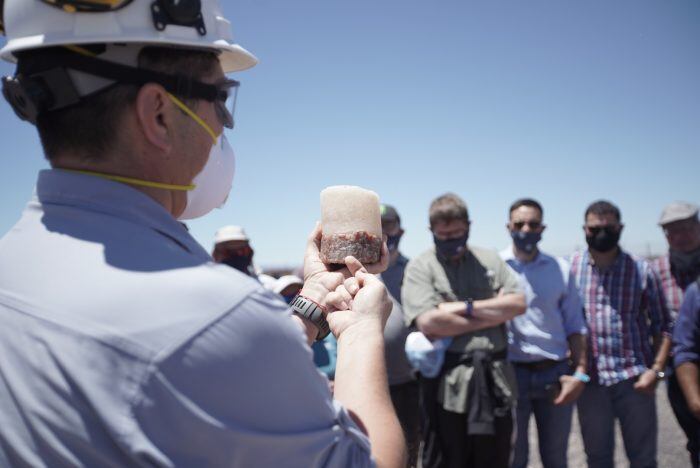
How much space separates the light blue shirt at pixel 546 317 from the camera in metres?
4.88

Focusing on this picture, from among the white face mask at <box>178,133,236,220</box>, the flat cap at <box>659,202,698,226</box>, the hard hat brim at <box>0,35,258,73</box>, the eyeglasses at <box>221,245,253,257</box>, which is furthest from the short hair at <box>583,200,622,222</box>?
the hard hat brim at <box>0,35,258,73</box>

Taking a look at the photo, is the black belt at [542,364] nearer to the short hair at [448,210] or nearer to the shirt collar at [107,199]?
the short hair at [448,210]

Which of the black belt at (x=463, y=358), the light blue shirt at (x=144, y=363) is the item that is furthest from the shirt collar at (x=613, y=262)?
the light blue shirt at (x=144, y=363)

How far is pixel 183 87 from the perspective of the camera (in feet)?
4.30

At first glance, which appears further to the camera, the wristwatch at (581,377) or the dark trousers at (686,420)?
the wristwatch at (581,377)

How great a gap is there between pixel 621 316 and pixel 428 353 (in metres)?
2.19

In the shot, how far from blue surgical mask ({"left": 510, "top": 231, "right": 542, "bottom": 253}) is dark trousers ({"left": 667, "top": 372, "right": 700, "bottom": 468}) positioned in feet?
5.92

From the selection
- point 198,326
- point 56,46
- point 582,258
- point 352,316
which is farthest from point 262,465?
point 582,258

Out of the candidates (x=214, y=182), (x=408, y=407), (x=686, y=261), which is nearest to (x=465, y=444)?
(x=408, y=407)

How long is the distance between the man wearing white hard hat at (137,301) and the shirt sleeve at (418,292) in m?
3.16

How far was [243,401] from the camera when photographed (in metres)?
0.95

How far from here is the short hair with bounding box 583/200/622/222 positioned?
531 centimetres

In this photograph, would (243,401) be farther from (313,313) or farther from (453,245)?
(453,245)

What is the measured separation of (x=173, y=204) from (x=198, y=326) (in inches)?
21.8
